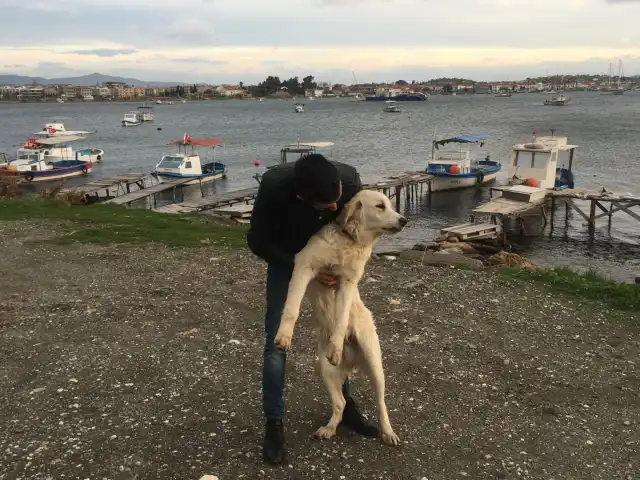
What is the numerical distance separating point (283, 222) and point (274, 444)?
71.4 inches

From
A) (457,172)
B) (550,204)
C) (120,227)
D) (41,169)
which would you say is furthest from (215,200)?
(41,169)

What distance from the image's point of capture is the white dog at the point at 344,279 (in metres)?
4.03

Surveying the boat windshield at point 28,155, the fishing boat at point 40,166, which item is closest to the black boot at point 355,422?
the fishing boat at point 40,166

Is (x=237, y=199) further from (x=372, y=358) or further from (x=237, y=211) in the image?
(x=372, y=358)

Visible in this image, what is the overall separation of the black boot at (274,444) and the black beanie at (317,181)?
6.36 ft

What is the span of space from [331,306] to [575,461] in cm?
247

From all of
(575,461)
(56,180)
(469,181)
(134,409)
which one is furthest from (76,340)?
(56,180)

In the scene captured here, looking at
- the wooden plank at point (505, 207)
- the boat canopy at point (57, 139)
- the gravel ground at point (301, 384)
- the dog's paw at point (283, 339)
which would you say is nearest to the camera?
the dog's paw at point (283, 339)

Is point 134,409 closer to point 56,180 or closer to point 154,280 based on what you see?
point 154,280

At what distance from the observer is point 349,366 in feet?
15.1

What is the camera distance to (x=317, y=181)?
364cm

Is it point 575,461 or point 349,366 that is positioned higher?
point 349,366

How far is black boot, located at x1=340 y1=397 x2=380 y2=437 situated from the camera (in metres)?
4.88

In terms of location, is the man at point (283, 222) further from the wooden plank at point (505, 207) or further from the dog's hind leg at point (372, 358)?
the wooden plank at point (505, 207)
